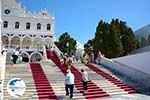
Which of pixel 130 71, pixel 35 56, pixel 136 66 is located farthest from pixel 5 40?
pixel 130 71

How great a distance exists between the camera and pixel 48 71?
2175 centimetres

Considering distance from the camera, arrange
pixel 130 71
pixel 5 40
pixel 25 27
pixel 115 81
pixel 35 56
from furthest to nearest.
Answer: pixel 25 27, pixel 5 40, pixel 35 56, pixel 130 71, pixel 115 81

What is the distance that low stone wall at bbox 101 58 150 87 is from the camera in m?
20.6

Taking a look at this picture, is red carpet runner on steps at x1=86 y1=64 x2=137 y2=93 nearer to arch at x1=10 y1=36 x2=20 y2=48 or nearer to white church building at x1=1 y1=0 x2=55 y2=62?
white church building at x1=1 y1=0 x2=55 y2=62

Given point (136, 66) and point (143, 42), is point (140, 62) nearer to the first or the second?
point (136, 66)

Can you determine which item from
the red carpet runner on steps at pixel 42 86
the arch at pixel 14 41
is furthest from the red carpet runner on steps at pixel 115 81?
the arch at pixel 14 41

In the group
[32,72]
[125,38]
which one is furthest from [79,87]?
[125,38]

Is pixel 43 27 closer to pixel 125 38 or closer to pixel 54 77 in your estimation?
pixel 125 38

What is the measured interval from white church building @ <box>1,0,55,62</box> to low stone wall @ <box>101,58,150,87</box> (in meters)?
30.3

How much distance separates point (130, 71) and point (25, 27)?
122ft

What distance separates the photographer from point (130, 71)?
74.0 ft

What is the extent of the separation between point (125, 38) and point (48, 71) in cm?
2910

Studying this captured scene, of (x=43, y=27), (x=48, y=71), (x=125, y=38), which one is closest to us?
Result: (x=48, y=71)

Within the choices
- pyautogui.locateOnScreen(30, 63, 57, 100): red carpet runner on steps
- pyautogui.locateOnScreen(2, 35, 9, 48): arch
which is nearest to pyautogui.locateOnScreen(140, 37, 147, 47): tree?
pyautogui.locateOnScreen(2, 35, 9, 48): arch
